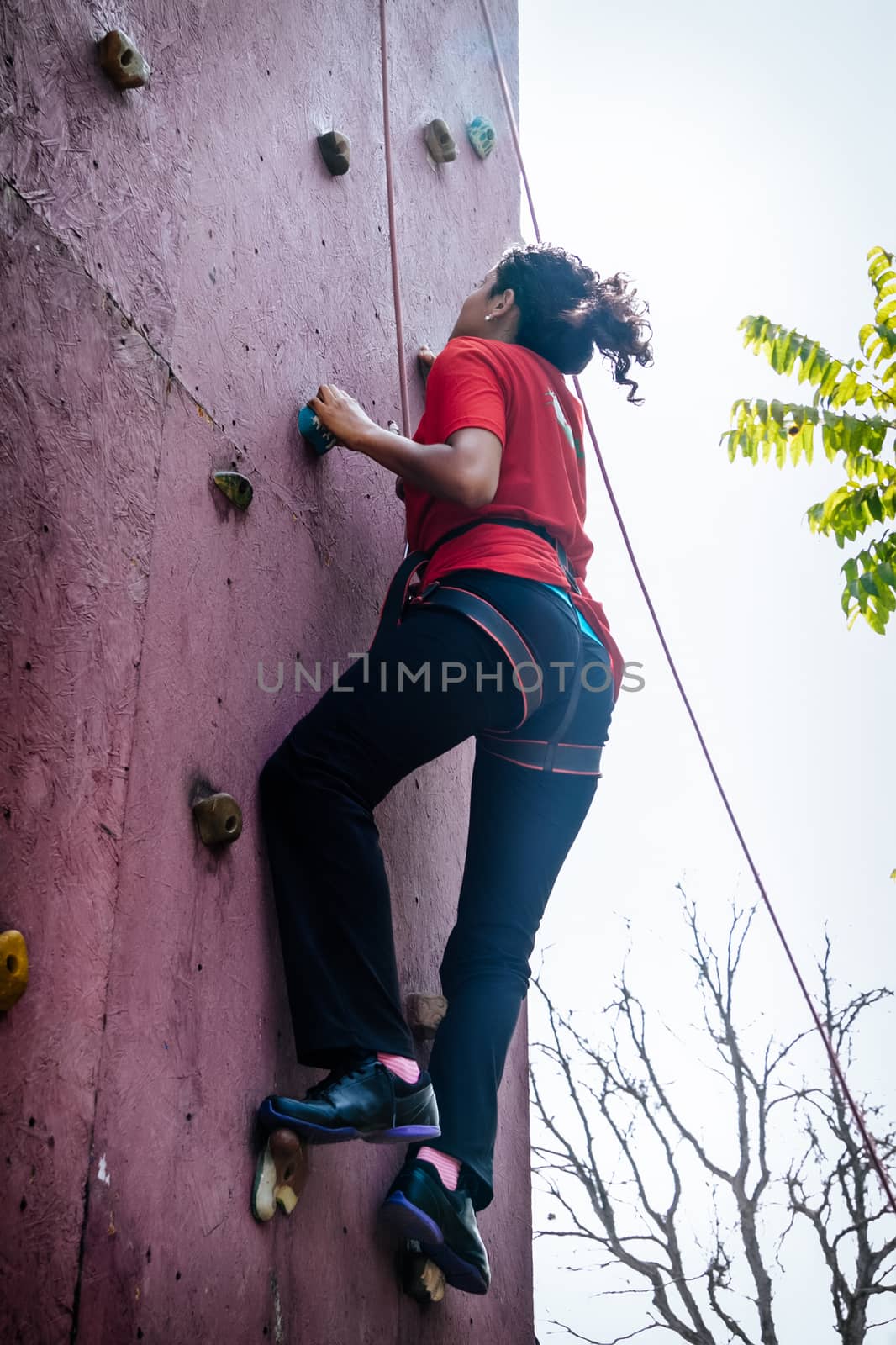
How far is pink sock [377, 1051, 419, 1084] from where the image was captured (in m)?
1.81

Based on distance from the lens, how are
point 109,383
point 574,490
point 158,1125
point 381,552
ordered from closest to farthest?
point 158,1125, point 109,383, point 574,490, point 381,552

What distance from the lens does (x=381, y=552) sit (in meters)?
2.65

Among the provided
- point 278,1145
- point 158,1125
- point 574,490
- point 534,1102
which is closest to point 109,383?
point 574,490

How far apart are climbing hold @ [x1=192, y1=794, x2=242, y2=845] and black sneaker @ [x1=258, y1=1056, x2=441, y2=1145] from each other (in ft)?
1.33

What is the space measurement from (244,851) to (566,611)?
69 centimetres

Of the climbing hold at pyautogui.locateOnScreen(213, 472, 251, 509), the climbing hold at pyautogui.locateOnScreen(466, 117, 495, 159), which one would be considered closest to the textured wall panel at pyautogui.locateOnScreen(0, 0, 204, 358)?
the climbing hold at pyautogui.locateOnScreen(213, 472, 251, 509)

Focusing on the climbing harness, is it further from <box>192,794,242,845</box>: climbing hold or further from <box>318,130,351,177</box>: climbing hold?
<box>318,130,351,177</box>: climbing hold

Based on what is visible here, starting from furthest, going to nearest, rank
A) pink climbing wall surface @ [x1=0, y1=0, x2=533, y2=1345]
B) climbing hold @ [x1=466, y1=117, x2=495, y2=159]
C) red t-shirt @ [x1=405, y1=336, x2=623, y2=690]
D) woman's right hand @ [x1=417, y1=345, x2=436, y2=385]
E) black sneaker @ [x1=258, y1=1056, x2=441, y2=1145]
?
climbing hold @ [x1=466, y1=117, x2=495, y2=159]
woman's right hand @ [x1=417, y1=345, x2=436, y2=385]
red t-shirt @ [x1=405, y1=336, x2=623, y2=690]
black sneaker @ [x1=258, y1=1056, x2=441, y2=1145]
pink climbing wall surface @ [x1=0, y1=0, x2=533, y2=1345]

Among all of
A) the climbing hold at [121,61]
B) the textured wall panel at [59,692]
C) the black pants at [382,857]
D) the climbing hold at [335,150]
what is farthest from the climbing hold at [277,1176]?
the climbing hold at [335,150]

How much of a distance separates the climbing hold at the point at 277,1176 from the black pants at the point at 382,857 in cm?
15

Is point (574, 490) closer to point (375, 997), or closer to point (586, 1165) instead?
point (375, 997)

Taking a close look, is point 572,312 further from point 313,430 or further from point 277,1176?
point 277,1176

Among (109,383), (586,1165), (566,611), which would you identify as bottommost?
(586,1165)

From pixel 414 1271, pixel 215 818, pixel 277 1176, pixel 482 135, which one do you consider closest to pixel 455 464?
pixel 215 818
